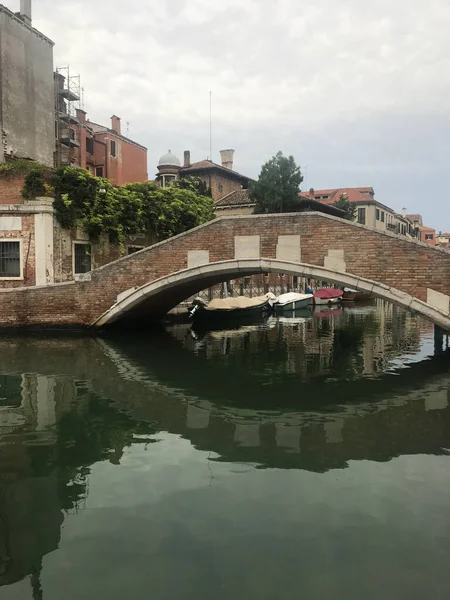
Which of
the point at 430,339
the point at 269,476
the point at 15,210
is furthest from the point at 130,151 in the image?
the point at 269,476

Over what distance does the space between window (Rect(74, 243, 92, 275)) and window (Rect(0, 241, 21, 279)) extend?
1.57m

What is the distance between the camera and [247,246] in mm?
10648

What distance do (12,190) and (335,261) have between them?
8595mm

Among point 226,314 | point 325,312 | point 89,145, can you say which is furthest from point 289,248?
point 89,145

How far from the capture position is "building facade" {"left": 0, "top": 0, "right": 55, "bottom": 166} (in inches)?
640

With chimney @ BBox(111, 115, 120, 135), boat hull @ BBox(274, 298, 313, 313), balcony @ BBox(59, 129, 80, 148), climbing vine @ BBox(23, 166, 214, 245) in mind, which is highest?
chimney @ BBox(111, 115, 120, 135)

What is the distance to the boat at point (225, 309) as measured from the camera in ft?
56.1

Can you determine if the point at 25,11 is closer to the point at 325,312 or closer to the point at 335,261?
the point at 335,261

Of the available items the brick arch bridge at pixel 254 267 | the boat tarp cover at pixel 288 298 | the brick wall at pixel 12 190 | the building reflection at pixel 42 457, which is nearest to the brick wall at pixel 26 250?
the brick wall at pixel 12 190

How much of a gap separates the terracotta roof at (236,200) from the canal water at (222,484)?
21.2 meters

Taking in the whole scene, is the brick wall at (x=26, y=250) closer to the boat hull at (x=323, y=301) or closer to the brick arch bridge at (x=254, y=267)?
the brick arch bridge at (x=254, y=267)

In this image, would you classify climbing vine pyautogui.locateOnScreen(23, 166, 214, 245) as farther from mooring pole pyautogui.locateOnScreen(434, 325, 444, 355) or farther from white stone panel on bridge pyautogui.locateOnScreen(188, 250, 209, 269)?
mooring pole pyautogui.locateOnScreen(434, 325, 444, 355)

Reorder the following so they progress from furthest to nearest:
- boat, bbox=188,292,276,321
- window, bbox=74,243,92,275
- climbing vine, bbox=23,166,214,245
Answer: boat, bbox=188,292,276,321 → window, bbox=74,243,92,275 → climbing vine, bbox=23,166,214,245

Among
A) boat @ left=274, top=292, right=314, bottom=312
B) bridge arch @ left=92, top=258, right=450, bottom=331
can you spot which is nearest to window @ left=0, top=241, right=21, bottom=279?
bridge arch @ left=92, top=258, right=450, bottom=331
